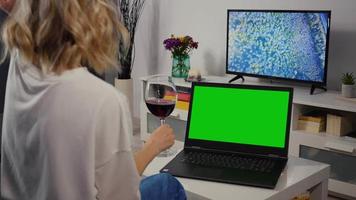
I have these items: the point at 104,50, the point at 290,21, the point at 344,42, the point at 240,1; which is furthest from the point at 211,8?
the point at 104,50

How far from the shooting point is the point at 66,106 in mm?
1025

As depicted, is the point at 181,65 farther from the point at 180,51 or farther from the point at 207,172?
the point at 207,172

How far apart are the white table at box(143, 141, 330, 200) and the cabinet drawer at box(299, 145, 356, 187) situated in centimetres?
140

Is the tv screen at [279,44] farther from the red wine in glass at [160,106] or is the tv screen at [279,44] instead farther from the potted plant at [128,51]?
the red wine in glass at [160,106]

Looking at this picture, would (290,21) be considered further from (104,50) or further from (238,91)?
(104,50)

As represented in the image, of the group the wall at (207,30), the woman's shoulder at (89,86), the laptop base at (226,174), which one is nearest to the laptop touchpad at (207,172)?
the laptop base at (226,174)

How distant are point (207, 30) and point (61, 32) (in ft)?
10.4

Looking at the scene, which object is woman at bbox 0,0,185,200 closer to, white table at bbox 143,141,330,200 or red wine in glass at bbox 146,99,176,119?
white table at bbox 143,141,330,200

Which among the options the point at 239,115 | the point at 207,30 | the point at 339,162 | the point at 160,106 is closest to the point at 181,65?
the point at 207,30

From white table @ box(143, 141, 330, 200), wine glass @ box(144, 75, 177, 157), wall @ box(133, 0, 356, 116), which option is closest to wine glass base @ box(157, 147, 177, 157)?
white table @ box(143, 141, 330, 200)

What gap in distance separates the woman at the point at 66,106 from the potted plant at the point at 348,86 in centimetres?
226

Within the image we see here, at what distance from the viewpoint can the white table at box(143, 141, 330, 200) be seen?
1.37m

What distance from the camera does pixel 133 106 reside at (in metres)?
4.83

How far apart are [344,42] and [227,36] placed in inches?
33.8
